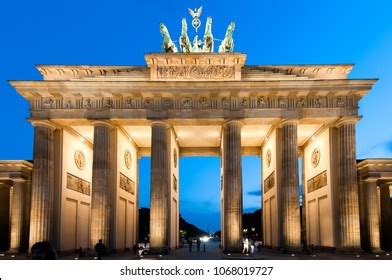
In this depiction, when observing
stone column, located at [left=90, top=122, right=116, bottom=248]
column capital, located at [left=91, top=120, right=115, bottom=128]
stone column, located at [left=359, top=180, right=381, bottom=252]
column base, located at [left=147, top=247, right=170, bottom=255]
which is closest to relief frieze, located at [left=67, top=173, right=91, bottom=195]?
stone column, located at [left=90, top=122, right=116, bottom=248]

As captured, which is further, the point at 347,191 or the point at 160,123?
the point at 160,123

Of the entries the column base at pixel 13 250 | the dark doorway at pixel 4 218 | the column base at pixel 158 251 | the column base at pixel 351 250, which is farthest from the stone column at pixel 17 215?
the column base at pixel 351 250

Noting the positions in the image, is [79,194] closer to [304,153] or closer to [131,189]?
[131,189]

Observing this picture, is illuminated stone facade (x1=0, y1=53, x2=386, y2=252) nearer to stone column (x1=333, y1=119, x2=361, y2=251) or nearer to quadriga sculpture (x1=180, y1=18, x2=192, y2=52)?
stone column (x1=333, y1=119, x2=361, y2=251)

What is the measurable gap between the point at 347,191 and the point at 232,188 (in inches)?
329

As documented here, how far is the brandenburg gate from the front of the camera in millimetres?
35125

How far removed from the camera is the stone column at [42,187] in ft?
114

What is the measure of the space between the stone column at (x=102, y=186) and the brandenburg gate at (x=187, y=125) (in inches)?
2.9

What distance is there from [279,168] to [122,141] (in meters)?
13.4

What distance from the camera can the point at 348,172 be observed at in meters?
35.2

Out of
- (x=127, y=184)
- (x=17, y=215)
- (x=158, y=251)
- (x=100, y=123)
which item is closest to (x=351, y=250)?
(x=158, y=251)

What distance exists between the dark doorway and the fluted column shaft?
27051 mm

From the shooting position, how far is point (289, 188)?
117ft

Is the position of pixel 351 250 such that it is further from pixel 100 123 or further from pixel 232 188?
pixel 100 123
